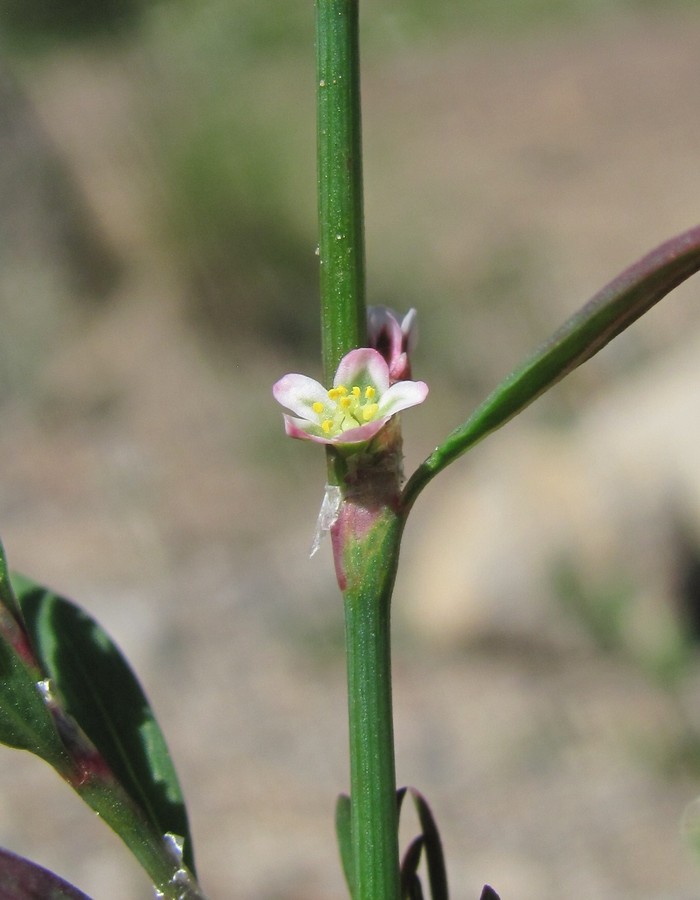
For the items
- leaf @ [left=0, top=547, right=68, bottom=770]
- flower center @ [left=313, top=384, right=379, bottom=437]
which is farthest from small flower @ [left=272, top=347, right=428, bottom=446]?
leaf @ [left=0, top=547, right=68, bottom=770]

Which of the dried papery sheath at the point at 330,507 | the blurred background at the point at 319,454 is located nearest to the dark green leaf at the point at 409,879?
the dried papery sheath at the point at 330,507

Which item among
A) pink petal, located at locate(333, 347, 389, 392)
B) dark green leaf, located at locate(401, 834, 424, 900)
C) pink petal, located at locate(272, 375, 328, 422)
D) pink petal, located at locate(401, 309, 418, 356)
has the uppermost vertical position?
pink petal, located at locate(401, 309, 418, 356)

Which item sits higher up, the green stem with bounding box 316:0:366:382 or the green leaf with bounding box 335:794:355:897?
the green stem with bounding box 316:0:366:382

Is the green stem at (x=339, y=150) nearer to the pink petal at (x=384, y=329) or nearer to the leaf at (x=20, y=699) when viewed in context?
the pink petal at (x=384, y=329)

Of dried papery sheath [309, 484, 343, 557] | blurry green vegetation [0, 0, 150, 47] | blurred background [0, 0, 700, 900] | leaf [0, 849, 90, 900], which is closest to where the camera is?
leaf [0, 849, 90, 900]

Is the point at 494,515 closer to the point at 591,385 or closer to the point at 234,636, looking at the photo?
the point at 234,636

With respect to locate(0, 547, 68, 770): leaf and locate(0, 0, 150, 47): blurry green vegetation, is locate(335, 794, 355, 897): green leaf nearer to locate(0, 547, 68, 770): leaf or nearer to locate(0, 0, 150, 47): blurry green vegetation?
locate(0, 547, 68, 770): leaf

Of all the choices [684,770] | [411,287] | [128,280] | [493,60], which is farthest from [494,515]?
[493,60]
